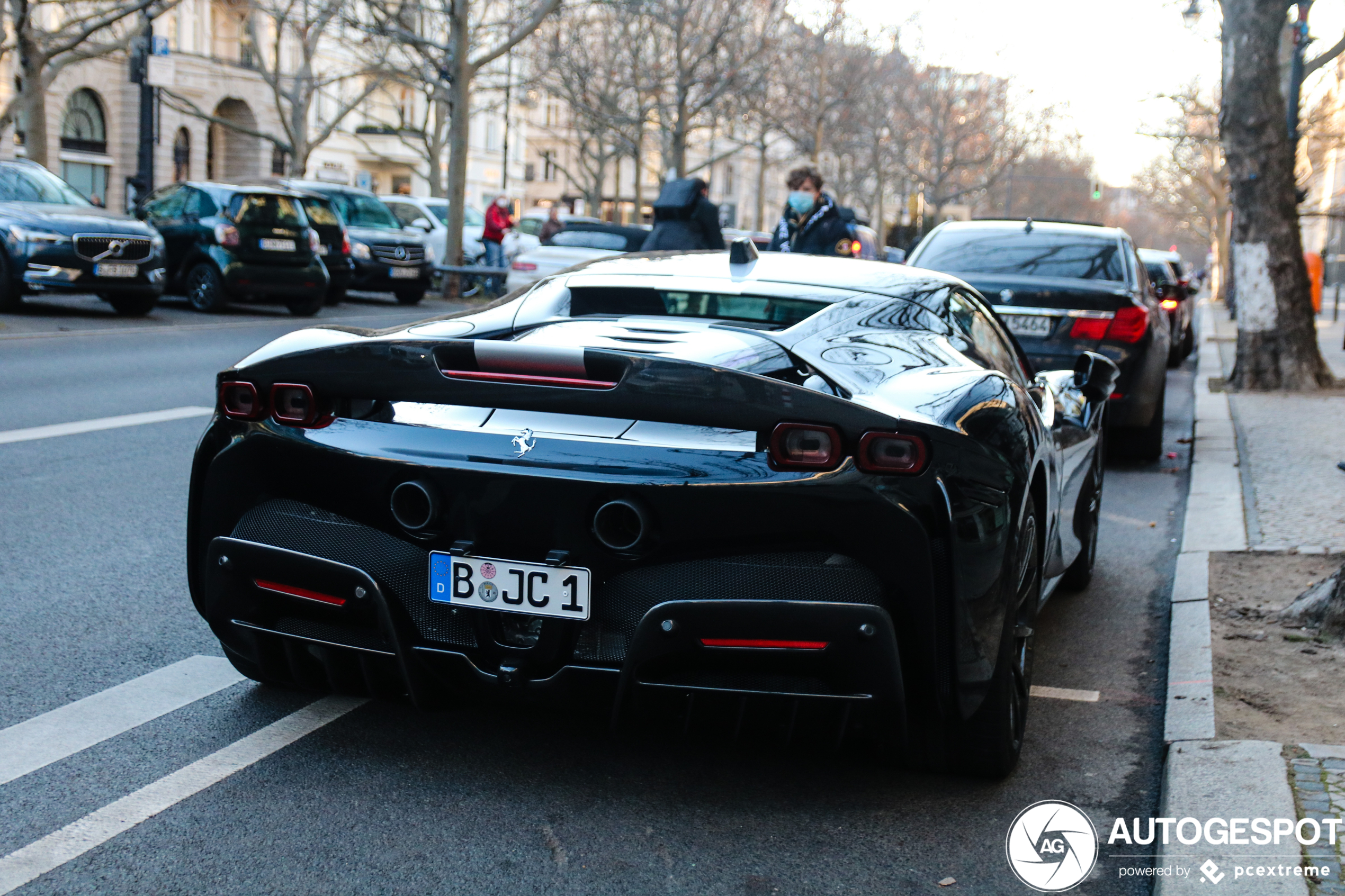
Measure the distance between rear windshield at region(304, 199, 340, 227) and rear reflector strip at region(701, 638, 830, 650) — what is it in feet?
61.0

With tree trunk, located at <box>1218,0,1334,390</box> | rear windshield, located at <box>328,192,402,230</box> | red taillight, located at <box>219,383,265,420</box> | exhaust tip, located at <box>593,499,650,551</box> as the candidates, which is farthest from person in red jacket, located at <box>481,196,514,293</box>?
exhaust tip, located at <box>593,499,650,551</box>

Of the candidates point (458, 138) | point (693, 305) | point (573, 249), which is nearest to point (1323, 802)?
point (693, 305)

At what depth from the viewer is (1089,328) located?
9211 mm

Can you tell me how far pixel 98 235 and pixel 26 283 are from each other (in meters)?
0.95

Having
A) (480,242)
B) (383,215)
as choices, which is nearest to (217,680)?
(383,215)

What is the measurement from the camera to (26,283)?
15883mm

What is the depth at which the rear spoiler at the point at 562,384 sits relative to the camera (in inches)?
124

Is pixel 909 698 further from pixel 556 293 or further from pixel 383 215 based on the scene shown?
pixel 383 215

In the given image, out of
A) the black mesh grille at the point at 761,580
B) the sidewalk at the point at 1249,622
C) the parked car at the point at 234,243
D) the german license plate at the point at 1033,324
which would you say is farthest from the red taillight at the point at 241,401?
the parked car at the point at 234,243

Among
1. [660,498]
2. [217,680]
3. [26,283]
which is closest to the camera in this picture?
[660,498]

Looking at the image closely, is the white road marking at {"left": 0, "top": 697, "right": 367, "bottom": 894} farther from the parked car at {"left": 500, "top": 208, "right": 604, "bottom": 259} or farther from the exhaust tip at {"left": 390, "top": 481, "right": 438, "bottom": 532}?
the parked car at {"left": 500, "top": 208, "right": 604, "bottom": 259}

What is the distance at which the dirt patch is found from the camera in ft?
13.3

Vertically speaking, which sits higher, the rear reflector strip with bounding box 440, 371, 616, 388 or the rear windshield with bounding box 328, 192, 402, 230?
the rear windshield with bounding box 328, 192, 402, 230

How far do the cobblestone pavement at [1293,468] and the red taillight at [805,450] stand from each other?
4.06 m
